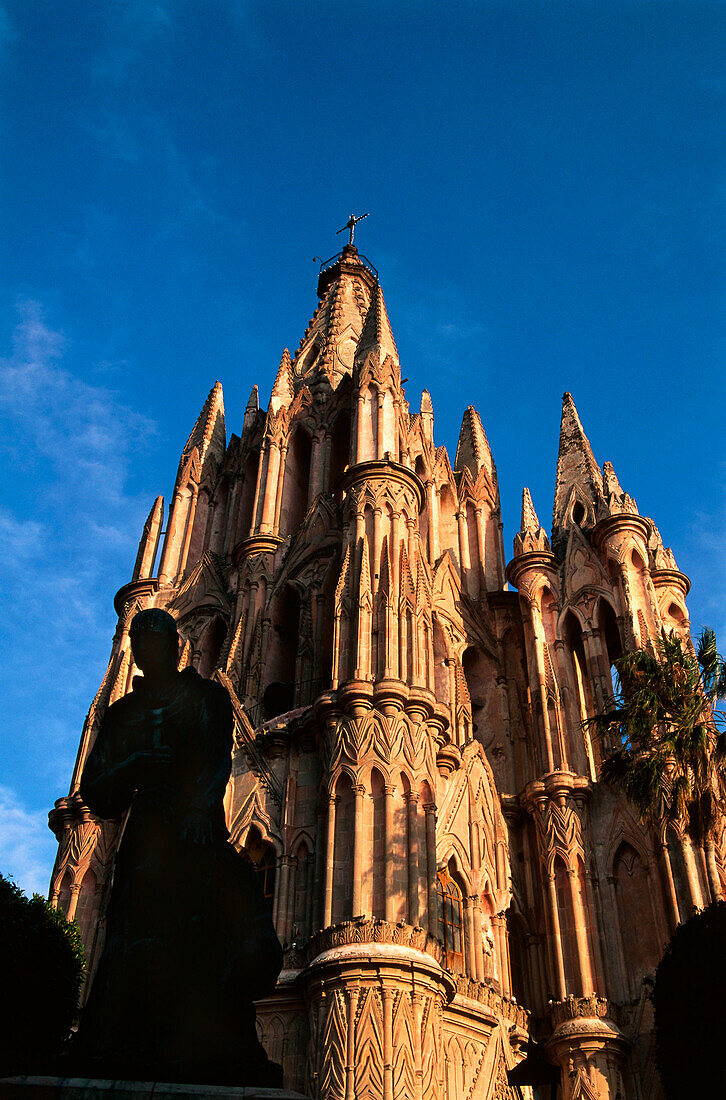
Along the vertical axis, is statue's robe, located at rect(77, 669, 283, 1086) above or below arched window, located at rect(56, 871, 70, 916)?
below

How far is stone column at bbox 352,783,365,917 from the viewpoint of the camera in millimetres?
20000

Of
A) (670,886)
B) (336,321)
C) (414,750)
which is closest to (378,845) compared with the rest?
(414,750)

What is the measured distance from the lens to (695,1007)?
63.1 ft

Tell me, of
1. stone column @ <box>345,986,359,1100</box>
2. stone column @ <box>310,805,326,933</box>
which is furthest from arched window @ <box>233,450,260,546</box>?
stone column @ <box>345,986,359,1100</box>

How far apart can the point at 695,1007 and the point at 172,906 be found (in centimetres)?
1501

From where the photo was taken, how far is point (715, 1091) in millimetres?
Answer: 18250

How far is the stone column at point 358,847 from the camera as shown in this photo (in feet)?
65.6

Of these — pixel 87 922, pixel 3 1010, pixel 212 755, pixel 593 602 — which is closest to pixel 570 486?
pixel 593 602

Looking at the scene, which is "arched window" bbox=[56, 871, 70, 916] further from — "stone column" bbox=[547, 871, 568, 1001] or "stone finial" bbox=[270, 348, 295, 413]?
"stone finial" bbox=[270, 348, 295, 413]

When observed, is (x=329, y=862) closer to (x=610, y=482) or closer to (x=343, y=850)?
(x=343, y=850)

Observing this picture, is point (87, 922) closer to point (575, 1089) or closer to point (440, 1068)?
point (440, 1068)

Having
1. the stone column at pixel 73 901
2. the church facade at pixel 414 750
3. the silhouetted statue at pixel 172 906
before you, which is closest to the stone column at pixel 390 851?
the church facade at pixel 414 750

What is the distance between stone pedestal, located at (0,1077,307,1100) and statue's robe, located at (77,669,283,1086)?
15.4 inches

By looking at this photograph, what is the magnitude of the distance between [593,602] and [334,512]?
26.0 feet
